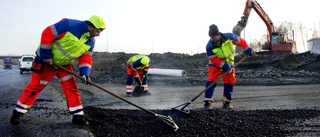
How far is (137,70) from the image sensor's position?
10312 millimetres

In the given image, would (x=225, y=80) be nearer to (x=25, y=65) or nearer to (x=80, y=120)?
(x=80, y=120)

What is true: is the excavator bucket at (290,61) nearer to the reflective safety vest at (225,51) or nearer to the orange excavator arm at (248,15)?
the orange excavator arm at (248,15)

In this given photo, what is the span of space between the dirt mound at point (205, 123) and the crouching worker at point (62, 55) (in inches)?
21.9

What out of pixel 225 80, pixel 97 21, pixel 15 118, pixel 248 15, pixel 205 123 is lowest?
pixel 205 123

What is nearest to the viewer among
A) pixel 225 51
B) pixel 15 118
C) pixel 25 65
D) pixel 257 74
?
pixel 15 118

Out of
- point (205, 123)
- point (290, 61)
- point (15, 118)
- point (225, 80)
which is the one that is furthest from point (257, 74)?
point (15, 118)

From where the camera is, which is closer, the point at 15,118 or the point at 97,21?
the point at 15,118

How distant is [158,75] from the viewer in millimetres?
17984

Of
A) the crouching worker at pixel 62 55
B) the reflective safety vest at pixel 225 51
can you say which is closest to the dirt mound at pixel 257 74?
the reflective safety vest at pixel 225 51

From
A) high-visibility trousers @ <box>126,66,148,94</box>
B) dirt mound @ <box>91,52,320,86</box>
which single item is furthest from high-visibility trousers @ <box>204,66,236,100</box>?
dirt mound @ <box>91,52,320,86</box>

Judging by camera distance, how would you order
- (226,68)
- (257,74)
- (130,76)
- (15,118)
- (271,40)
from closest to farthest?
1. (15,118)
2. (226,68)
3. (130,76)
4. (257,74)
5. (271,40)

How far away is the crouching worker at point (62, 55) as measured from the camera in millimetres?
4624

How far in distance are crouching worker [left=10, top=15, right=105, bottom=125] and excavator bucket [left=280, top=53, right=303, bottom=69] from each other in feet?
55.8

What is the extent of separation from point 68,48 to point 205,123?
7.36 feet
